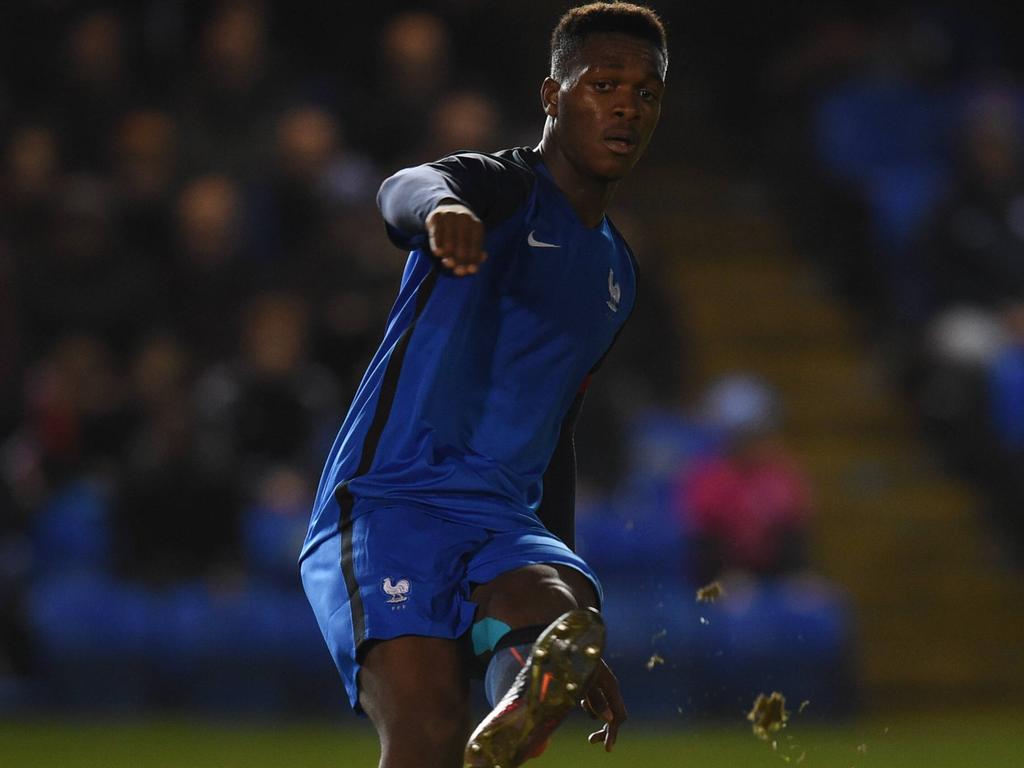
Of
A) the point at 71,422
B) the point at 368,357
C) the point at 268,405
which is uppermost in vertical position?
the point at 368,357

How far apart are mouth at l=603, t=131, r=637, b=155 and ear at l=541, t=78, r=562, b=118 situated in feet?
0.68

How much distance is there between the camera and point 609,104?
4.18m

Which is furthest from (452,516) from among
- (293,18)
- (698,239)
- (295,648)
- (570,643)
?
(698,239)

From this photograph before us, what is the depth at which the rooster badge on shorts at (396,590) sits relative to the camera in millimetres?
3812

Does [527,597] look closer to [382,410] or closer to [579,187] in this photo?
[382,410]

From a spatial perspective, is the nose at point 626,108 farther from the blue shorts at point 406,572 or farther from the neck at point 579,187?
the blue shorts at point 406,572

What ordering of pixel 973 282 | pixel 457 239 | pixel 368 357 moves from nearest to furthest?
pixel 457 239, pixel 368 357, pixel 973 282

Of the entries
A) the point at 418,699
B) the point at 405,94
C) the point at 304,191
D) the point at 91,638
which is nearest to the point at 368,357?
the point at 304,191

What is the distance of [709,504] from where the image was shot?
32.3 feet

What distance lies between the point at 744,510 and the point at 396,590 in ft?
20.3

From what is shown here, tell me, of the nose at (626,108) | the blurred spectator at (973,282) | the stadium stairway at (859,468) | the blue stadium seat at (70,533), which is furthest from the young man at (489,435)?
the blurred spectator at (973,282)

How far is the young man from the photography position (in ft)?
12.2

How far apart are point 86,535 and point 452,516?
6.06 meters

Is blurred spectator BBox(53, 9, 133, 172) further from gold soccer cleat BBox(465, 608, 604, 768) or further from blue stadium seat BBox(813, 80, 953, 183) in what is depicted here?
gold soccer cleat BBox(465, 608, 604, 768)
